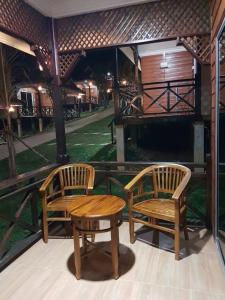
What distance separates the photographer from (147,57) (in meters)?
9.82

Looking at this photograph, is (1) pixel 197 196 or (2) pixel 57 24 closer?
(2) pixel 57 24

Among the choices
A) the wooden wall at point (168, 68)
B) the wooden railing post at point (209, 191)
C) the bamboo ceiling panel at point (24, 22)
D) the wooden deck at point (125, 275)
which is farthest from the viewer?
the wooden wall at point (168, 68)

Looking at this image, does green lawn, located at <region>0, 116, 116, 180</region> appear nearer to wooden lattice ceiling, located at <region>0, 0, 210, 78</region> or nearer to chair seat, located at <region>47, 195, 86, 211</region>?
chair seat, located at <region>47, 195, 86, 211</region>

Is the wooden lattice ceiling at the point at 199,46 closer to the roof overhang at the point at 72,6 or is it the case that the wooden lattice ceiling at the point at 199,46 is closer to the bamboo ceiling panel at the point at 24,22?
the roof overhang at the point at 72,6

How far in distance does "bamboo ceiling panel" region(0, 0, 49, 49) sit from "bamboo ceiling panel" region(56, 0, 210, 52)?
0.24 m

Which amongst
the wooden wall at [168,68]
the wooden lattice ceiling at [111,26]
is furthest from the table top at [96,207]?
the wooden wall at [168,68]

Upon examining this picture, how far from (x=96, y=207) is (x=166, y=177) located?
106cm

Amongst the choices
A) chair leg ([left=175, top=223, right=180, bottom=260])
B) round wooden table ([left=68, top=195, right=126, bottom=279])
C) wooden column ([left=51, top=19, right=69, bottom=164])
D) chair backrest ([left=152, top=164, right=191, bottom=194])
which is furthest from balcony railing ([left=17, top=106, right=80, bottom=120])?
chair leg ([left=175, top=223, right=180, bottom=260])

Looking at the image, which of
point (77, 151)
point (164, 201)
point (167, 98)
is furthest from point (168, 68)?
point (164, 201)

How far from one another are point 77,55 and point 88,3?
64 centimetres

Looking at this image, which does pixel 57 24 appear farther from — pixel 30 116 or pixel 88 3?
pixel 30 116

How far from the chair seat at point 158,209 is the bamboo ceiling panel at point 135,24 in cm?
198

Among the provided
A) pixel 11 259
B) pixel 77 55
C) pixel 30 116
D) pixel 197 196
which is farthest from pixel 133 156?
pixel 30 116

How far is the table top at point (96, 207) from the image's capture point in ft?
7.65
